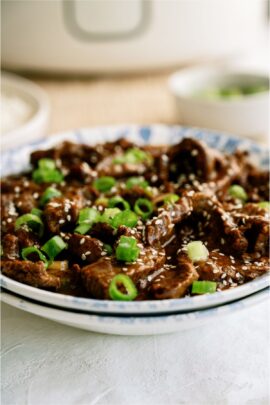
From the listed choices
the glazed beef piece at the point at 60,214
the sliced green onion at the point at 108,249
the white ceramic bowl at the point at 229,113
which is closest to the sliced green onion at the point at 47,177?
the glazed beef piece at the point at 60,214

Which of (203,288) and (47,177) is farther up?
(47,177)

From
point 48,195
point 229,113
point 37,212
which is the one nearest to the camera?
point 37,212

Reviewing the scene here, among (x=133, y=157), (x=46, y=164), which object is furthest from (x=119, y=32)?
(x=46, y=164)

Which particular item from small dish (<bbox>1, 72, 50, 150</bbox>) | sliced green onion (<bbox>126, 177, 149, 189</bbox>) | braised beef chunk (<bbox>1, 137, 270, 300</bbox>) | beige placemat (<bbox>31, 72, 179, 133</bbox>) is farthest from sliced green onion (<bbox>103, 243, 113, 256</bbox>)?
beige placemat (<bbox>31, 72, 179, 133</bbox>)

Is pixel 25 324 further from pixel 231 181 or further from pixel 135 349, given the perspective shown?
pixel 231 181

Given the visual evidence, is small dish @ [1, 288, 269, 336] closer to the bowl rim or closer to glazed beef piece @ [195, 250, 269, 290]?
glazed beef piece @ [195, 250, 269, 290]

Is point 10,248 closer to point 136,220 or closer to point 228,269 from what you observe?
point 136,220

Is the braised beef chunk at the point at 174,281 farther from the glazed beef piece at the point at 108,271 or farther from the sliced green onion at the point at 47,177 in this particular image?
the sliced green onion at the point at 47,177
